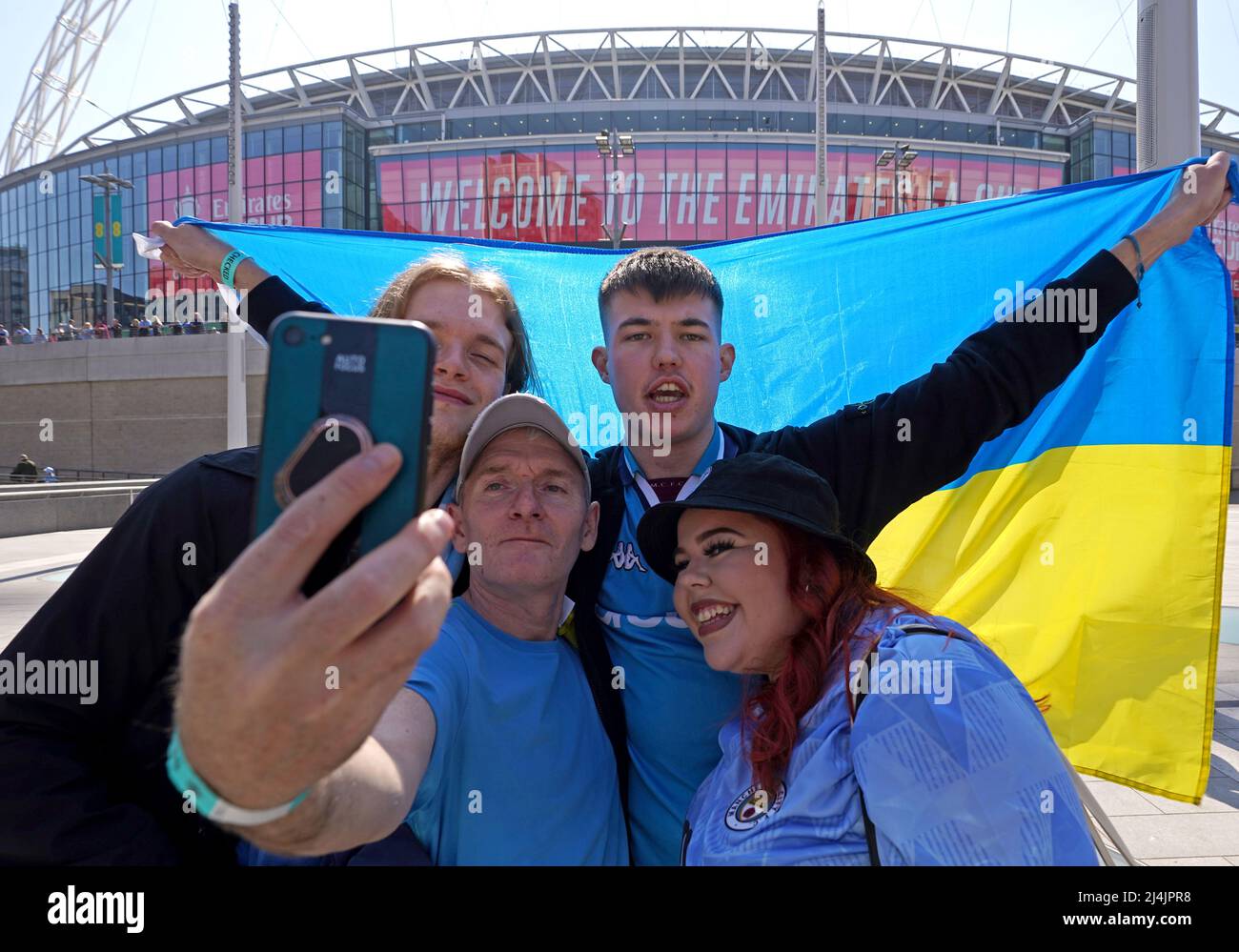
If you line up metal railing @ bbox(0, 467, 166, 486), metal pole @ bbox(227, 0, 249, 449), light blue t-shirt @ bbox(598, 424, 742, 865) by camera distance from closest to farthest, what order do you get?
light blue t-shirt @ bbox(598, 424, 742, 865) → metal pole @ bbox(227, 0, 249, 449) → metal railing @ bbox(0, 467, 166, 486)

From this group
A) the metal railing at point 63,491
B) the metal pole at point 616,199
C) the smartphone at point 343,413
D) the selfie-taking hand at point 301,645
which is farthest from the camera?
the metal pole at point 616,199

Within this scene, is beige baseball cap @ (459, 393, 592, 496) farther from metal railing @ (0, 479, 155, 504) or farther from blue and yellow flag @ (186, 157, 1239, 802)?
metal railing @ (0, 479, 155, 504)

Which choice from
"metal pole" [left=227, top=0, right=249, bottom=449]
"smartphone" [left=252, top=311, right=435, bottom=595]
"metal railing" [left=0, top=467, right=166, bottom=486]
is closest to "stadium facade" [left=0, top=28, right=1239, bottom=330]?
"metal railing" [left=0, top=467, right=166, bottom=486]

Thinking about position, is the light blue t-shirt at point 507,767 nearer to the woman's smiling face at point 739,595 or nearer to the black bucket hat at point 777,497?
the woman's smiling face at point 739,595

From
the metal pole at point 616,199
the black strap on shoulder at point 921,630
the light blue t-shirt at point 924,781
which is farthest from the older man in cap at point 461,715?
the metal pole at point 616,199

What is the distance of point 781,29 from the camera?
156 ft

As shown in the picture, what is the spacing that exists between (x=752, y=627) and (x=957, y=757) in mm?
548

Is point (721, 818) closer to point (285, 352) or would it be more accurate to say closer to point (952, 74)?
point (285, 352)

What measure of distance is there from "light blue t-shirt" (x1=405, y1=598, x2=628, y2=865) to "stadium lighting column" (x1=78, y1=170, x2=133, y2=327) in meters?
26.5

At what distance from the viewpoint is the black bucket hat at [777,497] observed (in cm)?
185

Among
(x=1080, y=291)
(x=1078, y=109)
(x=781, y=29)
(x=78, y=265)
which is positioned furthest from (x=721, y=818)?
(x=1078, y=109)

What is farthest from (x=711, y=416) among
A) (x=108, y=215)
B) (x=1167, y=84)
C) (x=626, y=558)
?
(x=108, y=215)

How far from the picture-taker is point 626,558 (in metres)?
2.33

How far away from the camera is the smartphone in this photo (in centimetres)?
90
